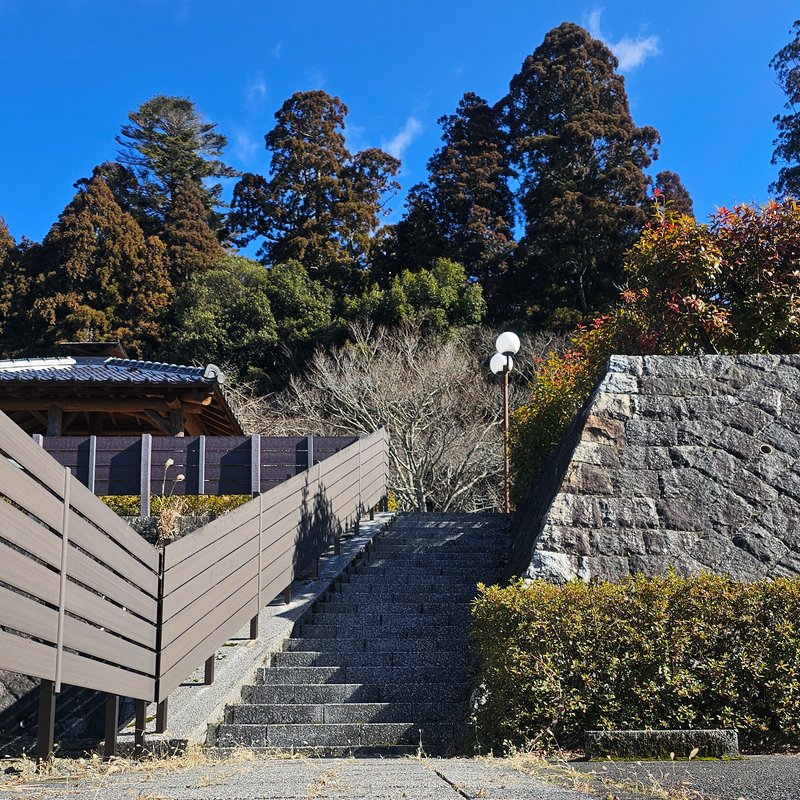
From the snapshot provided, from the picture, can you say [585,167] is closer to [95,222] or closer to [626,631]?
[95,222]

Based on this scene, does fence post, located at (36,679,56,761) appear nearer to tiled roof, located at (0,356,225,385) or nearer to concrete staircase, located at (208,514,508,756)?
concrete staircase, located at (208,514,508,756)

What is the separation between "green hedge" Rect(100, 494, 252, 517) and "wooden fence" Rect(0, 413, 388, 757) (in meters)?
4.77

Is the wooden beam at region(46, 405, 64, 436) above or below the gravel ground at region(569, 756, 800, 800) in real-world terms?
above

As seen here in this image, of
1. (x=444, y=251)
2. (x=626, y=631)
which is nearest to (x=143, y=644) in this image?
(x=626, y=631)

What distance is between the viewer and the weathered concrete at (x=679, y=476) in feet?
18.9

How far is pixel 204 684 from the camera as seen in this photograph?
5.92 meters

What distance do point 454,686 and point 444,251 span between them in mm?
23353

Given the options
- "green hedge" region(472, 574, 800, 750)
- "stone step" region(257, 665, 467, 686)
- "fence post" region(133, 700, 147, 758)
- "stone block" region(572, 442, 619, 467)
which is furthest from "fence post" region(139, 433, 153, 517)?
"green hedge" region(472, 574, 800, 750)

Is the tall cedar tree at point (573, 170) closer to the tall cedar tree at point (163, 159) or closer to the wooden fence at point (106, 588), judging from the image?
the tall cedar tree at point (163, 159)

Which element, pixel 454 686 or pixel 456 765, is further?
Answer: pixel 454 686

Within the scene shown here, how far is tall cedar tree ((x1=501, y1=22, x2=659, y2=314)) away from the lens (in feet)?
85.6

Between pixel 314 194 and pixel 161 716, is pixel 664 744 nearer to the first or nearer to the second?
pixel 161 716

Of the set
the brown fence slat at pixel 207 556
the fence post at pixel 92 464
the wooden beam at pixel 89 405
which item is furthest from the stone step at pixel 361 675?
the wooden beam at pixel 89 405

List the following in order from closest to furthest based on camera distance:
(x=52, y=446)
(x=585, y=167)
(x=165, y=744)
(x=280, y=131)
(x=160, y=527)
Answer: (x=165, y=744), (x=160, y=527), (x=52, y=446), (x=585, y=167), (x=280, y=131)
